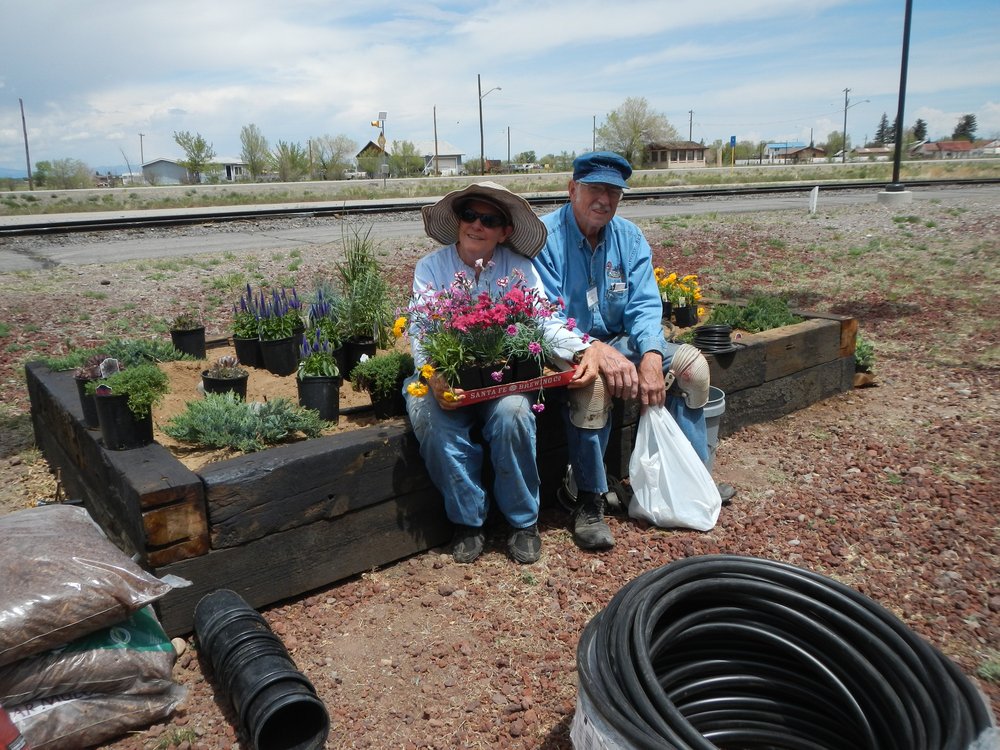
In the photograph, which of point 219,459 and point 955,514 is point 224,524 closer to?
point 219,459

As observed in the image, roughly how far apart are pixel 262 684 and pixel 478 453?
1.38 m

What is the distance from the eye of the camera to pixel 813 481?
4.41 meters

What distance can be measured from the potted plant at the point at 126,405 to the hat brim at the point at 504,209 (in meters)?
1.42

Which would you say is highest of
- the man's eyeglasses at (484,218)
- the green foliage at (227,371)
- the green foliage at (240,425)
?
the man's eyeglasses at (484,218)

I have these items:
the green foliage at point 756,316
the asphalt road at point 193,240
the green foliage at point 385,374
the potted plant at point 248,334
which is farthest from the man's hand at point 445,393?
the asphalt road at point 193,240

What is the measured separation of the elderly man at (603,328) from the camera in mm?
3701

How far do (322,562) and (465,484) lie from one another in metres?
0.69

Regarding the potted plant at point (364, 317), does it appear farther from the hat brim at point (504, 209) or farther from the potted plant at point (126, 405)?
the potted plant at point (126, 405)

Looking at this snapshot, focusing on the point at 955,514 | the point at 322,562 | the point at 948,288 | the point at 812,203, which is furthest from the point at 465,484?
the point at 812,203

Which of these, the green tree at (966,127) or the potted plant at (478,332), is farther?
the green tree at (966,127)

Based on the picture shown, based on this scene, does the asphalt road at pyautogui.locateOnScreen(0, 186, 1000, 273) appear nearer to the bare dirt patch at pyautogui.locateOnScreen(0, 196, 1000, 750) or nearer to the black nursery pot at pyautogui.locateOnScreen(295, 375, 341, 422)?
the bare dirt patch at pyautogui.locateOnScreen(0, 196, 1000, 750)

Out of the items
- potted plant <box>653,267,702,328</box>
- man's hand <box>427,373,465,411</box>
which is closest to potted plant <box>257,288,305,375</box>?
man's hand <box>427,373,465,411</box>

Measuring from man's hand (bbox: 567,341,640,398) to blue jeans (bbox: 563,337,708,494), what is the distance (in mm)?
202

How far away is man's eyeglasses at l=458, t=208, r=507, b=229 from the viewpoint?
3.68 meters
